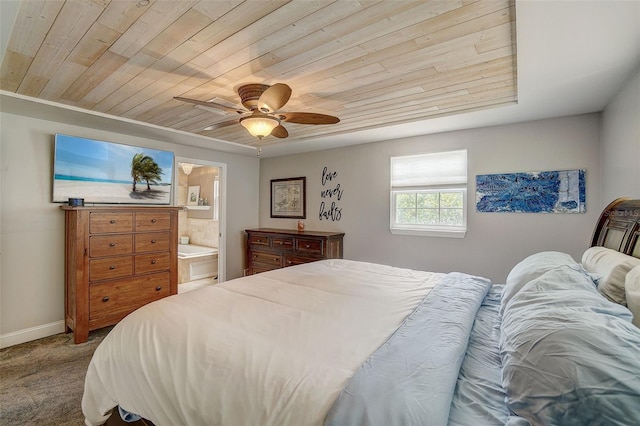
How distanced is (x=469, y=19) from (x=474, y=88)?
0.98 meters

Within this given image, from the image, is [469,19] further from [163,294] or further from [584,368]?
[163,294]

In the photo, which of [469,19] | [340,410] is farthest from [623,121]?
[340,410]

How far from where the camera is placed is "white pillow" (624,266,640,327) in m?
1.09

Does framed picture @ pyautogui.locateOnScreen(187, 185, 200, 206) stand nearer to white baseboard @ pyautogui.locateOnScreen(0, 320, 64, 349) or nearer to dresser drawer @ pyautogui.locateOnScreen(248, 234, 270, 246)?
dresser drawer @ pyautogui.locateOnScreen(248, 234, 270, 246)

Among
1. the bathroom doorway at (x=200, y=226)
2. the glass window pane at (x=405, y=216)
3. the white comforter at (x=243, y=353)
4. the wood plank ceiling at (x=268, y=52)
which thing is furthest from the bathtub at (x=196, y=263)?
the white comforter at (x=243, y=353)

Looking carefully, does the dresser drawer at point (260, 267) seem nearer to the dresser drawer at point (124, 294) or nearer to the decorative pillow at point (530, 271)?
the dresser drawer at point (124, 294)

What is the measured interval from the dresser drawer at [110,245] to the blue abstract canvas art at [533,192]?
4079 millimetres

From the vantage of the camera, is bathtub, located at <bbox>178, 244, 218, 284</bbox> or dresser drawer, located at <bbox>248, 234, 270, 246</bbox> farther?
bathtub, located at <bbox>178, 244, 218, 284</bbox>

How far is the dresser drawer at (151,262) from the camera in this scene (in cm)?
340

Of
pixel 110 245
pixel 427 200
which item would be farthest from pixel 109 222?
pixel 427 200

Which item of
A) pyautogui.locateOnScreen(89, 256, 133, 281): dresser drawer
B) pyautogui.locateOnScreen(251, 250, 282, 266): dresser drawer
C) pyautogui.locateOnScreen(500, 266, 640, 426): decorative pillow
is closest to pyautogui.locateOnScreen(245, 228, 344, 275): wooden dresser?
pyautogui.locateOnScreen(251, 250, 282, 266): dresser drawer

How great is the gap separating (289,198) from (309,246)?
1193 mm

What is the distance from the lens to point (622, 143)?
88.2 inches

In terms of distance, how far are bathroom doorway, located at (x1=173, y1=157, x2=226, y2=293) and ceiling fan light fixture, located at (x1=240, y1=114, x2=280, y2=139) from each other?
2661 mm
